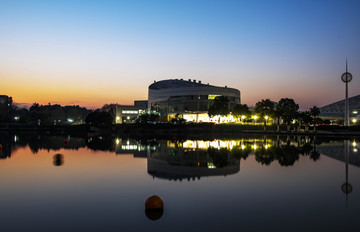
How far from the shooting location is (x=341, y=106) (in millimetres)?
152750

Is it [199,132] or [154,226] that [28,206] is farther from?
→ [199,132]

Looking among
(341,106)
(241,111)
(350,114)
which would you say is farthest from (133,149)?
(341,106)

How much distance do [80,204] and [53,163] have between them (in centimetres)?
1452

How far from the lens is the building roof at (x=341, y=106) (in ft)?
442

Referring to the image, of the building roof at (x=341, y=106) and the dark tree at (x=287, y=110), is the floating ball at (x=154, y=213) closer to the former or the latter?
the dark tree at (x=287, y=110)

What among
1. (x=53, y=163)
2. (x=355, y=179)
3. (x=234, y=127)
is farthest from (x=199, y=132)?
(x=355, y=179)

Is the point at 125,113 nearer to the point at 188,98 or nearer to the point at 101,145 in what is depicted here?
the point at 188,98

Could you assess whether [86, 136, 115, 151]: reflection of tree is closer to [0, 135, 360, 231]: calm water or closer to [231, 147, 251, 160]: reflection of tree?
[231, 147, 251, 160]: reflection of tree

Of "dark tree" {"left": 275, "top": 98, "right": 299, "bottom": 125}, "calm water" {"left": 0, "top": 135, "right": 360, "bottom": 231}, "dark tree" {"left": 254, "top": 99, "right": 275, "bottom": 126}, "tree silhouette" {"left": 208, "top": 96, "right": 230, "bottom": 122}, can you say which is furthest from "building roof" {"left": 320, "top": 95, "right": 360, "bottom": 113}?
"calm water" {"left": 0, "top": 135, "right": 360, "bottom": 231}

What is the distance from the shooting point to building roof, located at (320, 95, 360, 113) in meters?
135

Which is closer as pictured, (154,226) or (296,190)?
(154,226)

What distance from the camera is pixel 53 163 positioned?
25656 mm

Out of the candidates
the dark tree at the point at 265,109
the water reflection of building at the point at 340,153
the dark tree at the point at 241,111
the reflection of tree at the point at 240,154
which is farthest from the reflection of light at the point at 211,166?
the dark tree at the point at 241,111

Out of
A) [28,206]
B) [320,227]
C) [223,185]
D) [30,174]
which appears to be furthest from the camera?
[30,174]
